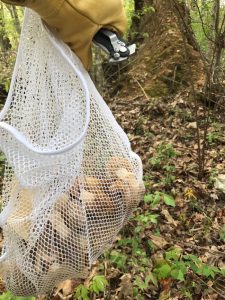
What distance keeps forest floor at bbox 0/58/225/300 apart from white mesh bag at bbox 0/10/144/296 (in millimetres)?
668

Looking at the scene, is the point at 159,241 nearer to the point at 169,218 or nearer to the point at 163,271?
the point at 169,218

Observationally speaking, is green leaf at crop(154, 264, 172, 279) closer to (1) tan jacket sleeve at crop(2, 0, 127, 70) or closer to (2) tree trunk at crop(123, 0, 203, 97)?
(1) tan jacket sleeve at crop(2, 0, 127, 70)

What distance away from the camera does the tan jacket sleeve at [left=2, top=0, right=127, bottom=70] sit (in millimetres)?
1202

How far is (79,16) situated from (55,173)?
0.47 metres

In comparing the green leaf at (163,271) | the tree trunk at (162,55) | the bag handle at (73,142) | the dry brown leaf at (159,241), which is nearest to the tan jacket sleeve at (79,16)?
the bag handle at (73,142)

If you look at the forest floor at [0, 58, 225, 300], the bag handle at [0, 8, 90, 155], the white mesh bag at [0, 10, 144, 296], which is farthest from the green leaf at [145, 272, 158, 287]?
the bag handle at [0, 8, 90, 155]

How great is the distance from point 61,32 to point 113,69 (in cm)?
486

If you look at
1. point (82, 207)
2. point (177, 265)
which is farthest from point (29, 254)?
point (177, 265)

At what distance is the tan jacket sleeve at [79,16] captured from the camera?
1202mm

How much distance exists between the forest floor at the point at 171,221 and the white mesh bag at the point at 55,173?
2.19ft

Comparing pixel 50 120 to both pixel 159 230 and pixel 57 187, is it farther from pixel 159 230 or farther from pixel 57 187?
pixel 159 230

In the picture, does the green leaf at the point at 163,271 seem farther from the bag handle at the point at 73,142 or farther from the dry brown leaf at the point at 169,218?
the bag handle at the point at 73,142

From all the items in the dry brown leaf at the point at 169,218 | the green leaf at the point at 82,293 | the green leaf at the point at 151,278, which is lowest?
the dry brown leaf at the point at 169,218

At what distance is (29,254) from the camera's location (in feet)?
4.81
